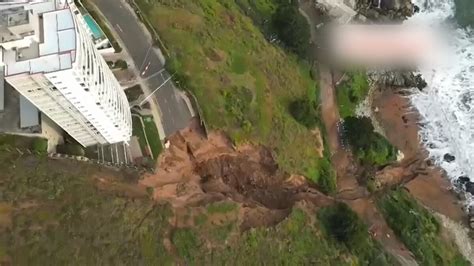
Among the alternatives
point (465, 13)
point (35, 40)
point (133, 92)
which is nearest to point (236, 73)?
point (133, 92)

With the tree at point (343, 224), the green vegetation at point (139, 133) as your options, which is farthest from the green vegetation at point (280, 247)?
the green vegetation at point (139, 133)

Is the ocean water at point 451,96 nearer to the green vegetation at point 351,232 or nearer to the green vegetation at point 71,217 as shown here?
the green vegetation at point 351,232

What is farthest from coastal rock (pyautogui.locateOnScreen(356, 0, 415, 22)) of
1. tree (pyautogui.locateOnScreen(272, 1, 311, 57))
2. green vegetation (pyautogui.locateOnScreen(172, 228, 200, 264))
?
green vegetation (pyautogui.locateOnScreen(172, 228, 200, 264))

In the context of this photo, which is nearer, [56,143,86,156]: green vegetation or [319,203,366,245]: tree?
[56,143,86,156]: green vegetation

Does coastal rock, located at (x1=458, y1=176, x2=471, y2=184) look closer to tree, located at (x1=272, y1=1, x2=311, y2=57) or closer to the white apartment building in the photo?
tree, located at (x1=272, y1=1, x2=311, y2=57)

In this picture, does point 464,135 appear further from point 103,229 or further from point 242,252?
point 103,229
